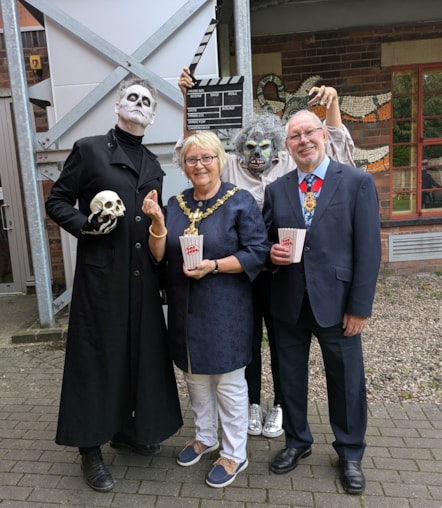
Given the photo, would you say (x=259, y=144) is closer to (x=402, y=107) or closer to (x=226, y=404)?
(x=226, y=404)

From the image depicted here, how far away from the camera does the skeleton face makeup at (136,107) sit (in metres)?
2.68

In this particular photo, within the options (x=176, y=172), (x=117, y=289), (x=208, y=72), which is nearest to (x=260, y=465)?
(x=117, y=289)

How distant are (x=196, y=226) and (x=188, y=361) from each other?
757 millimetres

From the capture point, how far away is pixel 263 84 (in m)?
6.75

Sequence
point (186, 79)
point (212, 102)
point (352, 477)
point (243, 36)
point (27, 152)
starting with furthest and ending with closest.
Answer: point (27, 152)
point (243, 36)
point (212, 102)
point (186, 79)
point (352, 477)

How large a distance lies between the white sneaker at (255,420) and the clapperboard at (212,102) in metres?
2.02

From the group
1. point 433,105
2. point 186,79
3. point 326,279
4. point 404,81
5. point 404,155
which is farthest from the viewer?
point 404,155

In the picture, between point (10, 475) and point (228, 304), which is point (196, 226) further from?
point (10, 475)

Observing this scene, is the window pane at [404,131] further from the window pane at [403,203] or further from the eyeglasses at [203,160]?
the eyeglasses at [203,160]

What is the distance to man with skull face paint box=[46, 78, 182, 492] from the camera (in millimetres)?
2635

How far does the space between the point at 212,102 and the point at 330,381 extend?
2.18m

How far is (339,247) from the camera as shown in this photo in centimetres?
248

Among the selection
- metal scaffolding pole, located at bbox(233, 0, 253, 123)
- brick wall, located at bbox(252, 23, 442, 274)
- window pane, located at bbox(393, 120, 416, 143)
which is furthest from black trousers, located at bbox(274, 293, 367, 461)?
window pane, located at bbox(393, 120, 416, 143)

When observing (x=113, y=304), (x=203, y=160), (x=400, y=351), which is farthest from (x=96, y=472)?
(x=400, y=351)
